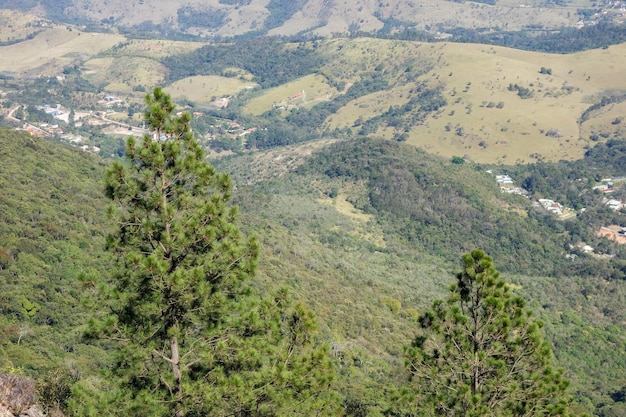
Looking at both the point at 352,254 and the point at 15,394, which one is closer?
the point at 15,394

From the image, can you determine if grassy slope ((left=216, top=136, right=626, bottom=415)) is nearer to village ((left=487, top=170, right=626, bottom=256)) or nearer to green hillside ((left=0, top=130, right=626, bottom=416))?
green hillside ((left=0, top=130, right=626, bottom=416))

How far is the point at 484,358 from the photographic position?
16.2 m

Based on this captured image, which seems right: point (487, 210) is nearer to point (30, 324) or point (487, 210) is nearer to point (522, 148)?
point (522, 148)

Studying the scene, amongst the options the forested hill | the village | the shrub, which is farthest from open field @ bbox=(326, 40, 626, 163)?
the shrub

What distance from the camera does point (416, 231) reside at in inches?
3305

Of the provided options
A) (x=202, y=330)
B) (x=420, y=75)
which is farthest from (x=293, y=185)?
(x=420, y=75)

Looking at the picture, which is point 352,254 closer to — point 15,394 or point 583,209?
point 583,209

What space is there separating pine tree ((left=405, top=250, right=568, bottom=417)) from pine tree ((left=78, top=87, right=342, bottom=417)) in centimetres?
300

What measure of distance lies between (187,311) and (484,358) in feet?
25.1

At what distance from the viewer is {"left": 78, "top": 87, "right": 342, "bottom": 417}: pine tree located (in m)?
14.9

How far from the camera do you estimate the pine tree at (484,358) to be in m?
15.7

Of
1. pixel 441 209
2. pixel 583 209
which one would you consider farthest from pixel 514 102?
pixel 441 209

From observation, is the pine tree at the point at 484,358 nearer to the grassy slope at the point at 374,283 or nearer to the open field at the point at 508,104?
the grassy slope at the point at 374,283

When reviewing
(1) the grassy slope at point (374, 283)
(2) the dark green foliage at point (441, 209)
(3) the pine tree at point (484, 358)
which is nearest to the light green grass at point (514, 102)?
(2) the dark green foliage at point (441, 209)
